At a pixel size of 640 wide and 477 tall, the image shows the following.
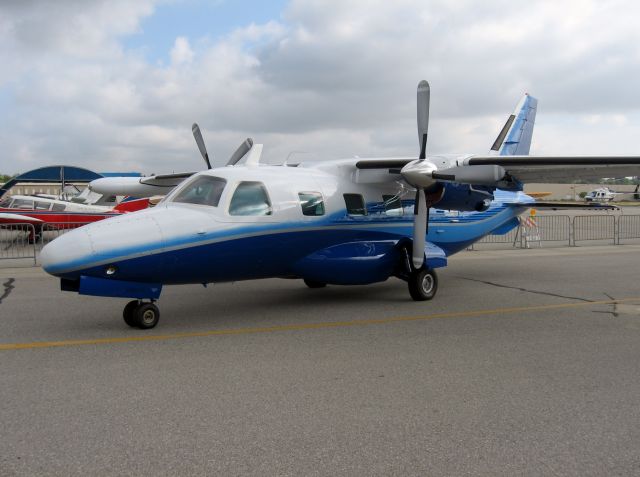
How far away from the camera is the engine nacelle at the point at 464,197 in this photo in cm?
1065

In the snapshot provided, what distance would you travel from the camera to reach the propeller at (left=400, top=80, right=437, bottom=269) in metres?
9.25

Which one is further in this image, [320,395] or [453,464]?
[320,395]

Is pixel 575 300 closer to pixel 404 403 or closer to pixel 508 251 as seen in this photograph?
pixel 404 403

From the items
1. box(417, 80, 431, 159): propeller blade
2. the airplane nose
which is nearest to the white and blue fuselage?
the airplane nose

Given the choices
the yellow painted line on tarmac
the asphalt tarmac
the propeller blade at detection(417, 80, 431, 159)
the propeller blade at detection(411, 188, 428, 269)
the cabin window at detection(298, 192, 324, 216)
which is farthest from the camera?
the propeller blade at detection(411, 188, 428, 269)

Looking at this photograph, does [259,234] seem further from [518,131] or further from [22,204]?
[22,204]

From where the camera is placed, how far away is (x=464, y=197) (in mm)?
10812

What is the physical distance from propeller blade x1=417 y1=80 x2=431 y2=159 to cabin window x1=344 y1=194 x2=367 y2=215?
1.29 m

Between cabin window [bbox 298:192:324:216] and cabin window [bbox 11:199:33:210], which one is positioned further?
cabin window [bbox 11:199:33:210]

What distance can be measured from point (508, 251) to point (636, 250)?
4.28 meters

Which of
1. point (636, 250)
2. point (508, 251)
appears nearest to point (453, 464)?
point (508, 251)

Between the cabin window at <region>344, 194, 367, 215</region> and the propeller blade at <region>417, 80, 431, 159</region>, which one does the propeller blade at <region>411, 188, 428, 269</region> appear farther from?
the cabin window at <region>344, 194, 367, 215</region>

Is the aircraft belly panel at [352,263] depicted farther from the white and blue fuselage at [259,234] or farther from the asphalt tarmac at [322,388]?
the asphalt tarmac at [322,388]

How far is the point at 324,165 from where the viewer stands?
1036 cm
